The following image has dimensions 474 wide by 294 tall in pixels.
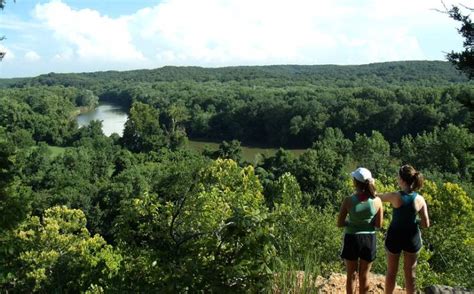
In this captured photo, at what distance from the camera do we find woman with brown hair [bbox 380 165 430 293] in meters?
5.12

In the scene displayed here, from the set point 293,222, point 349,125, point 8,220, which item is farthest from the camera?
point 349,125

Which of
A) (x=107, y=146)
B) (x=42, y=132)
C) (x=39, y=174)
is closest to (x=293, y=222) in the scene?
(x=39, y=174)

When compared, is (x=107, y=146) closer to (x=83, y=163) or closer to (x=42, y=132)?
(x=83, y=163)

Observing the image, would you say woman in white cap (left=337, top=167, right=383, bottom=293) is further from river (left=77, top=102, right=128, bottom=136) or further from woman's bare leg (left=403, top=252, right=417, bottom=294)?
river (left=77, top=102, right=128, bottom=136)

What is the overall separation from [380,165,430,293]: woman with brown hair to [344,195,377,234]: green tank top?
0.83ft

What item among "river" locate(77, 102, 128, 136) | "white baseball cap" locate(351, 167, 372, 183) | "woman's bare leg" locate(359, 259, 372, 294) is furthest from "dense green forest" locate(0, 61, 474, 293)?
"river" locate(77, 102, 128, 136)

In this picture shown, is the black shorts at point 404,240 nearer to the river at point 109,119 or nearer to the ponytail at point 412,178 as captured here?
the ponytail at point 412,178

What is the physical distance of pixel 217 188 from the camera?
56.3 feet

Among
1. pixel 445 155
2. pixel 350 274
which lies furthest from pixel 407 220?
pixel 445 155

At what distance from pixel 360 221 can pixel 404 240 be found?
626mm

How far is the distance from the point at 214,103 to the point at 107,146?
138 feet

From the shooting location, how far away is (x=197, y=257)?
13.4 feet

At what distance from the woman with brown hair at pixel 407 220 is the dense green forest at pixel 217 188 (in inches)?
37.0

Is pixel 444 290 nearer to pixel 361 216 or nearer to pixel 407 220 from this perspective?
pixel 407 220
